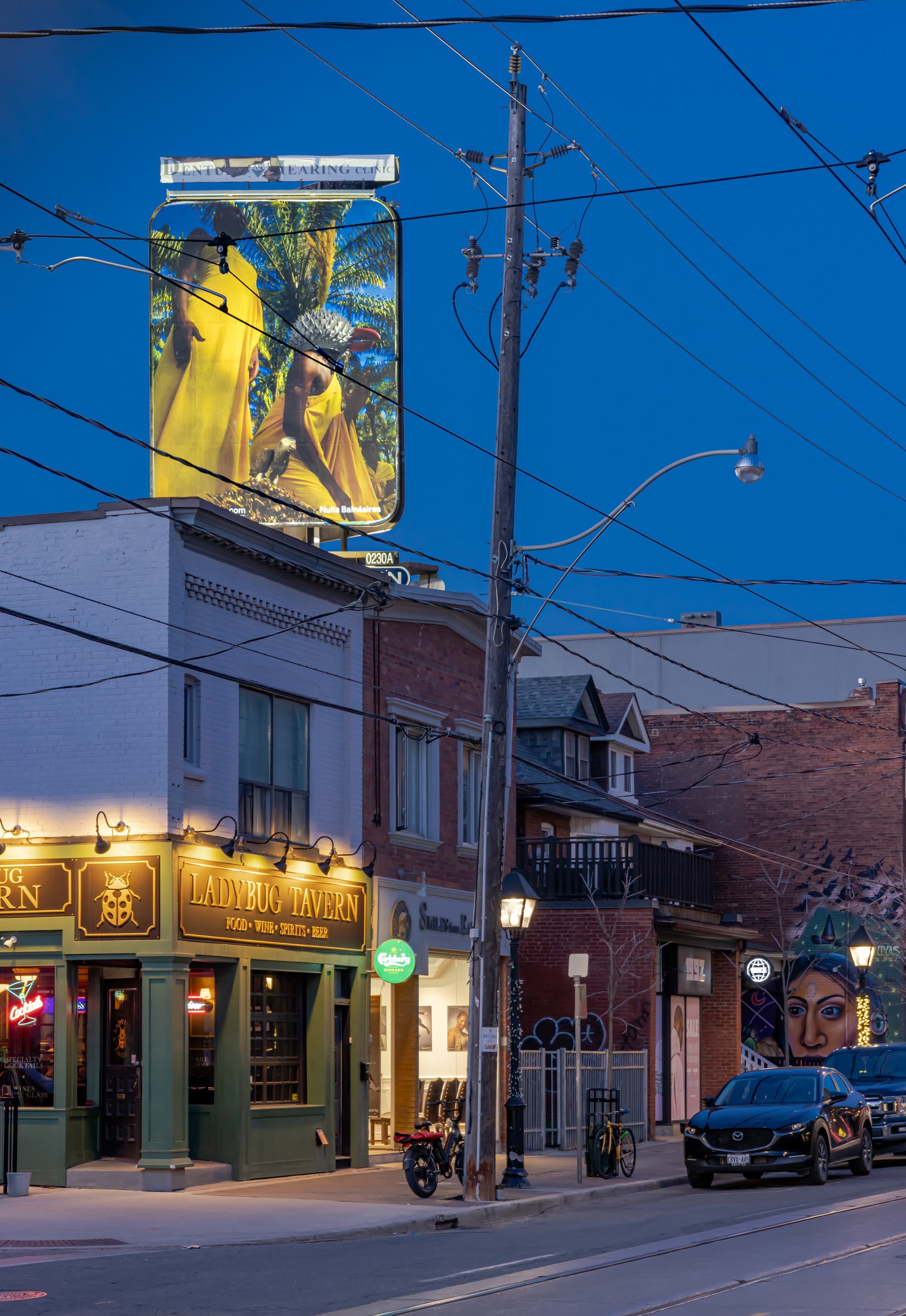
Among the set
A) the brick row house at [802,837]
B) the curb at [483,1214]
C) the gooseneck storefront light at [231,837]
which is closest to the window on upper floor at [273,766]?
the gooseneck storefront light at [231,837]

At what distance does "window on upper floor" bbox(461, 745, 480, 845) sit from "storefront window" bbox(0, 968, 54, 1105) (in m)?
9.49

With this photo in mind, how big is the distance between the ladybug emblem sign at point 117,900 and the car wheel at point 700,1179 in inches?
317

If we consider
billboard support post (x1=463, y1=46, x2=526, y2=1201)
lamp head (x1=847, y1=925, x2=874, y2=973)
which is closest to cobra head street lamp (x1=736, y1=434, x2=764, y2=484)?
billboard support post (x1=463, y1=46, x2=526, y2=1201)

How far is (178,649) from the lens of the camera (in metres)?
21.7

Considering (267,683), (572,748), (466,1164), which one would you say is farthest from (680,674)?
(466,1164)

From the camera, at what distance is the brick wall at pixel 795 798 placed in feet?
153

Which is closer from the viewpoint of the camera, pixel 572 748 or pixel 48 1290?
pixel 48 1290

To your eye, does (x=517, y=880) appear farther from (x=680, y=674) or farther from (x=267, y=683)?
(x=680, y=674)

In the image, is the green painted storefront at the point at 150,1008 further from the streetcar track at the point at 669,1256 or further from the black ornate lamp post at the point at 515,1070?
the streetcar track at the point at 669,1256

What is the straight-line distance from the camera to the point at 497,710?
20469mm

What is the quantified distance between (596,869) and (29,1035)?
1426 cm

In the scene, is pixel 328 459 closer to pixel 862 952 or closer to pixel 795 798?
pixel 862 952

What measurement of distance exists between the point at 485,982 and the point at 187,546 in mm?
6823

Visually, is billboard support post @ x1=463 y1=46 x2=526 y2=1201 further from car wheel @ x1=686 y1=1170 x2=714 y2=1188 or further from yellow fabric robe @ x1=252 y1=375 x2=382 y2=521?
yellow fabric robe @ x1=252 y1=375 x2=382 y2=521
